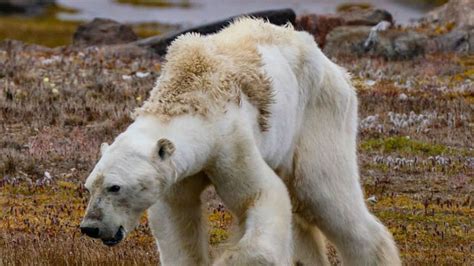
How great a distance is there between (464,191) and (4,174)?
528cm

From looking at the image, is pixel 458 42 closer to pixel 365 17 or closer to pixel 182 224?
pixel 365 17

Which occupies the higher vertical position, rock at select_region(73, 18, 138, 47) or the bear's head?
the bear's head

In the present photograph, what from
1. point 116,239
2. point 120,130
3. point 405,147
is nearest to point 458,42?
point 405,147

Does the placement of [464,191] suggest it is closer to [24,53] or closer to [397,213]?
[397,213]

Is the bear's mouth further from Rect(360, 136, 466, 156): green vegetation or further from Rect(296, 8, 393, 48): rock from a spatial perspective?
Rect(296, 8, 393, 48): rock

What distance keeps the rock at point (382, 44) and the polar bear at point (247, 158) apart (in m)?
16.0

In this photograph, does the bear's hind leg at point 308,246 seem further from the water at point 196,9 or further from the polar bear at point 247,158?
the water at point 196,9

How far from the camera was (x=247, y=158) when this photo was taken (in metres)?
7.18

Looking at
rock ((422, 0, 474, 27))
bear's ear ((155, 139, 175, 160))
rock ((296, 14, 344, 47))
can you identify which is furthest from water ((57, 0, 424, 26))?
bear's ear ((155, 139, 175, 160))

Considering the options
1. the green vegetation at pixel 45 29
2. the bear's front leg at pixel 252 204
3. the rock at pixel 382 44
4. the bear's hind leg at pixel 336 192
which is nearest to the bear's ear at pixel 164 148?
the bear's front leg at pixel 252 204

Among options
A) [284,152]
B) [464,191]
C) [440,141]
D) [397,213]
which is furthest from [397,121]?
[284,152]

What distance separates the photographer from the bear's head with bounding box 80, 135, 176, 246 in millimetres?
6484

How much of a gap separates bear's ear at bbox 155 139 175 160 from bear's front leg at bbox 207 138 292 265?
522 mm

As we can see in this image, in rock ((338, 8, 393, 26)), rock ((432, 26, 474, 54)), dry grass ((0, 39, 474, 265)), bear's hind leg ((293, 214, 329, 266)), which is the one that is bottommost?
rock ((338, 8, 393, 26))
